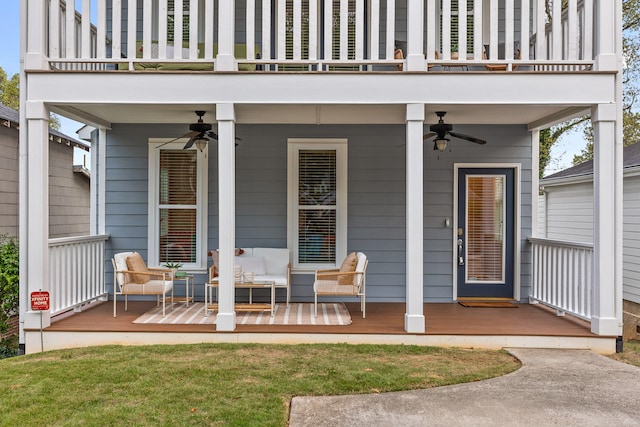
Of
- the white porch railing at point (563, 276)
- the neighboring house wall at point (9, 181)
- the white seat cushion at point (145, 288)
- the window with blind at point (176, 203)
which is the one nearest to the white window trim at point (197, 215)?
the window with blind at point (176, 203)

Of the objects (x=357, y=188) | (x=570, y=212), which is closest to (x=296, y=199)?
(x=357, y=188)

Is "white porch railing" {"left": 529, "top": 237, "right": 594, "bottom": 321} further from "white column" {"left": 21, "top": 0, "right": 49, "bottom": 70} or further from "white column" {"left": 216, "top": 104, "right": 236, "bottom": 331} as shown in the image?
"white column" {"left": 21, "top": 0, "right": 49, "bottom": 70}

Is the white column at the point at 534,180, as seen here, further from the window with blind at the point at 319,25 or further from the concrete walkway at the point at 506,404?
the window with blind at the point at 319,25

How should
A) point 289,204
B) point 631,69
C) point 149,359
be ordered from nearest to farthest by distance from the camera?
point 149,359 → point 289,204 → point 631,69

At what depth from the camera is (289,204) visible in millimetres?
6387

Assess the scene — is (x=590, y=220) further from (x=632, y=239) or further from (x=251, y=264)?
(x=251, y=264)

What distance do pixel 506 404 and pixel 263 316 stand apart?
2.90 m

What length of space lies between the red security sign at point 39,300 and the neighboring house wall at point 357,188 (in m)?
1.90

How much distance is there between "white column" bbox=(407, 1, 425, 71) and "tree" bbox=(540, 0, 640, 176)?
11543 millimetres

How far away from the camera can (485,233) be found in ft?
21.4

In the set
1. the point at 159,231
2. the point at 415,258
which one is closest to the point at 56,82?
the point at 159,231

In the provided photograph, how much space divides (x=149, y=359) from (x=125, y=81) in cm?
277

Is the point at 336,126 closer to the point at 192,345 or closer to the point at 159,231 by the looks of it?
the point at 159,231

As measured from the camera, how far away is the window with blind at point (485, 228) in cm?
649
